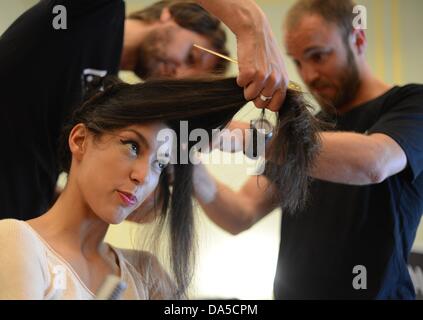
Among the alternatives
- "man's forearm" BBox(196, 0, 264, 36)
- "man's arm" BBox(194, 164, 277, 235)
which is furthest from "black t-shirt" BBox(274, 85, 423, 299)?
"man's forearm" BBox(196, 0, 264, 36)

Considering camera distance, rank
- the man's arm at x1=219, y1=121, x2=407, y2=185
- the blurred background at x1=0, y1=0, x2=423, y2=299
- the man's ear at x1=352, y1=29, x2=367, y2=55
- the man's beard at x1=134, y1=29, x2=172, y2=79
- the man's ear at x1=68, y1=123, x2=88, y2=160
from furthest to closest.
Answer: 1. the blurred background at x1=0, y1=0, x2=423, y2=299
2. the man's ear at x1=352, y1=29, x2=367, y2=55
3. the man's beard at x1=134, y1=29, x2=172, y2=79
4. the man's arm at x1=219, y1=121, x2=407, y2=185
5. the man's ear at x1=68, y1=123, x2=88, y2=160

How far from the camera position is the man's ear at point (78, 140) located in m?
1.02

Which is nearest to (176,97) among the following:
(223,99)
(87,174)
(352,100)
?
(223,99)

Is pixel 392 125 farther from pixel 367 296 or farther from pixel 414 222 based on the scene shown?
pixel 367 296

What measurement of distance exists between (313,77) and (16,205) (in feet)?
2.61

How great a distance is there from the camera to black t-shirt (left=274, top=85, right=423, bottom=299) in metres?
1.28

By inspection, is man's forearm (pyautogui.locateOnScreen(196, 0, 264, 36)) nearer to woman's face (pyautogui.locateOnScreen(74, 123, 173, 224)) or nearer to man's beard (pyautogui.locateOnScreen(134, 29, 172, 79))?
woman's face (pyautogui.locateOnScreen(74, 123, 173, 224))

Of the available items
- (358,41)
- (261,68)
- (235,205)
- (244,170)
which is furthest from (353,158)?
(244,170)

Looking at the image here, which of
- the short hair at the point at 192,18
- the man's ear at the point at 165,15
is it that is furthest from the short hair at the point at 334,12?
the man's ear at the point at 165,15

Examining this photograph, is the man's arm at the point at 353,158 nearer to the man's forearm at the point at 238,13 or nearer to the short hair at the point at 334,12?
the man's forearm at the point at 238,13

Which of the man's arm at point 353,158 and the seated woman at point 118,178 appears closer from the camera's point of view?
the seated woman at point 118,178

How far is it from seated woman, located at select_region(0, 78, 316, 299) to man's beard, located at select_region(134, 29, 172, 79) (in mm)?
420

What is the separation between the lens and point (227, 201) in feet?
4.96

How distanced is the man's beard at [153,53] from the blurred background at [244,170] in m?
0.59
